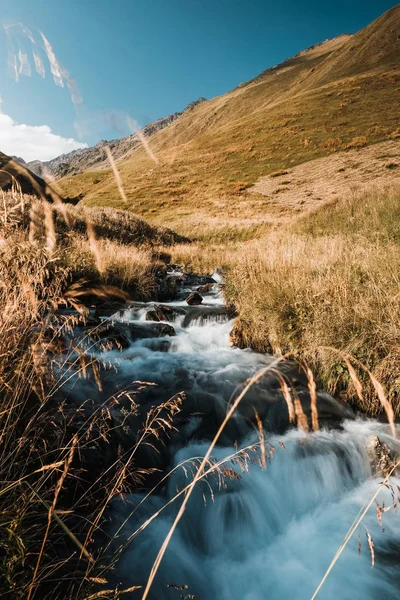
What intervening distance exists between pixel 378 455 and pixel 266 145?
6037cm

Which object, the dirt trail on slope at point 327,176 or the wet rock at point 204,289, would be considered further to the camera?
the dirt trail on slope at point 327,176

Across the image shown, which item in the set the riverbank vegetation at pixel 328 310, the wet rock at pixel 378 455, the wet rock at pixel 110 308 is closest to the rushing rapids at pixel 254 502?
the wet rock at pixel 378 455

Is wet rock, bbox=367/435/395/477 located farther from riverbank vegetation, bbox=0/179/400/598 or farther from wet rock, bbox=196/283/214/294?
wet rock, bbox=196/283/214/294

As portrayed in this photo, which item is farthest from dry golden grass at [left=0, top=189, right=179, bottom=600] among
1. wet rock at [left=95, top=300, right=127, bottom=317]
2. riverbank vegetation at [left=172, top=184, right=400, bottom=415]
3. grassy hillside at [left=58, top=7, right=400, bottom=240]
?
grassy hillside at [left=58, top=7, right=400, bottom=240]

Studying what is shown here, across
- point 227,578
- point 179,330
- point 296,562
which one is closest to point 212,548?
point 227,578

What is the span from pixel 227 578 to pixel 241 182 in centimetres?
4870

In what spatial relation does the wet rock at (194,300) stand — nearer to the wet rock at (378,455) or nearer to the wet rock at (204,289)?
the wet rock at (204,289)

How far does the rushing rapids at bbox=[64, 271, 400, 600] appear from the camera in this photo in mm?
2588

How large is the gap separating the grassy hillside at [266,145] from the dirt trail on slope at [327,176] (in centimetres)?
223

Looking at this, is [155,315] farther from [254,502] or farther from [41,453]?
[41,453]

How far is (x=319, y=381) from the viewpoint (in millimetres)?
4695

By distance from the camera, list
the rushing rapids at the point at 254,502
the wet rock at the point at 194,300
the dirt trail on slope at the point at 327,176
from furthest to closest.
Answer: the dirt trail on slope at the point at 327,176
the wet rock at the point at 194,300
the rushing rapids at the point at 254,502

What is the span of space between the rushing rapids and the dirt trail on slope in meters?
28.1

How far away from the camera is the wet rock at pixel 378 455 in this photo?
3557 millimetres
